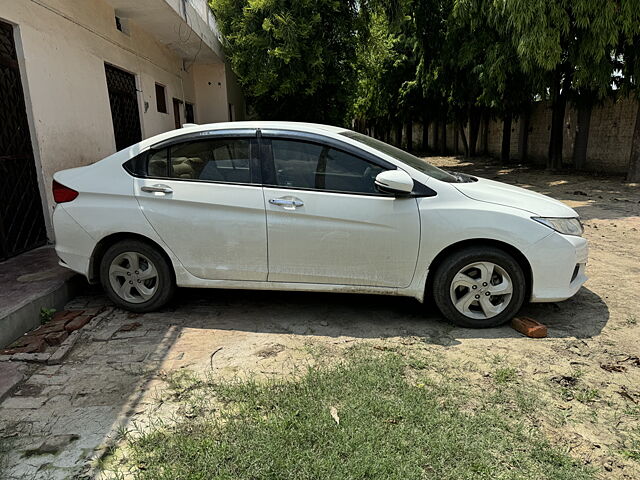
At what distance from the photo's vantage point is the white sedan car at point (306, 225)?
11.7ft

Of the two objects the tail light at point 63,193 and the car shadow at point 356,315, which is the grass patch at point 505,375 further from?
the tail light at point 63,193

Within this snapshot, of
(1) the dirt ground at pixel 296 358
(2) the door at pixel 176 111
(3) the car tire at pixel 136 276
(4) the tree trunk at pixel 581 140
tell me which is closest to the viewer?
(1) the dirt ground at pixel 296 358

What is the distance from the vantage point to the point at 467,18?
1186 centimetres

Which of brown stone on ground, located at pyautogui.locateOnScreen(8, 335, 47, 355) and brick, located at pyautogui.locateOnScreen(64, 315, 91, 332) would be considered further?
brick, located at pyautogui.locateOnScreen(64, 315, 91, 332)

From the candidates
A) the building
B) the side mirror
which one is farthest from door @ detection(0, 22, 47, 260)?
the side mirror

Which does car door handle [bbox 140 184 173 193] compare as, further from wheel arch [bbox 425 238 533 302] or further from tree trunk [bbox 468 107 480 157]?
tree trunk [bbox 468 107 480 157]

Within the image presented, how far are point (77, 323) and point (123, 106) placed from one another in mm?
5949

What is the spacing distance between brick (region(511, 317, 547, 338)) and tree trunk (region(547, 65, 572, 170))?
37.6 ft

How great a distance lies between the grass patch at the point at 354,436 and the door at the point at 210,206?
1.17 metres

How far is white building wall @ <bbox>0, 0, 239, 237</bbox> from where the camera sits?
551cm

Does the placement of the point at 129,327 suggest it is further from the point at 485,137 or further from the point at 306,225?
the point at 485,137

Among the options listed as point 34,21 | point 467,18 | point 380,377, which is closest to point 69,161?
point 34,21

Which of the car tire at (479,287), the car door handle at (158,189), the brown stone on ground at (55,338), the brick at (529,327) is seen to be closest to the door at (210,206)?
the car door handle at (158,189)

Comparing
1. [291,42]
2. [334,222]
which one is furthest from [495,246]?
[291,42]
